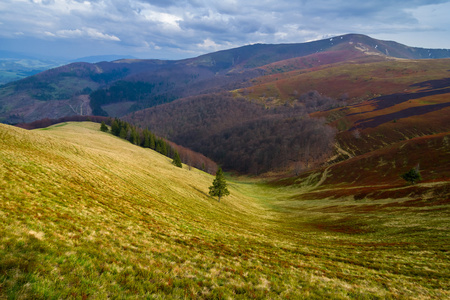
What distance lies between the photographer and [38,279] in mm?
6375

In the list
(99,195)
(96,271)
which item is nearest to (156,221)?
(99,195)

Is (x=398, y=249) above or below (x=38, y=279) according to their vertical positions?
below

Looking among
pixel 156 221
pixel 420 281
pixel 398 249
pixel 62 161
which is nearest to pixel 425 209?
pixel 398 249

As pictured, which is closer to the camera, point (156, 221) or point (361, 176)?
point (156, 221)

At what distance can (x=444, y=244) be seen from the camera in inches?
727

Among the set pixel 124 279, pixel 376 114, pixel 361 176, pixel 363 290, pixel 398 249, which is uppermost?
pixel 376 114

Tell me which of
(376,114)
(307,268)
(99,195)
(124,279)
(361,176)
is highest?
(376,114)

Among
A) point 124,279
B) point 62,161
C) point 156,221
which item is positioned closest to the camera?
point 124,279

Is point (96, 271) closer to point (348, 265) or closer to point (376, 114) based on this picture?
point (348, 265)

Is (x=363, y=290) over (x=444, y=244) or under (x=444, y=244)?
over

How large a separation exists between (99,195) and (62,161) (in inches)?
419

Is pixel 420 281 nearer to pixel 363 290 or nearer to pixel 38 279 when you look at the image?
pixel 363 290

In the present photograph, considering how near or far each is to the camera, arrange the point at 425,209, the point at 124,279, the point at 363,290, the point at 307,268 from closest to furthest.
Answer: the point at 124,279, the point at 363,290, the point at 307,268, the point at 425,209

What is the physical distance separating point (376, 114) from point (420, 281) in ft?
663
